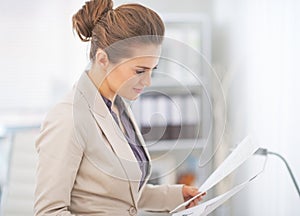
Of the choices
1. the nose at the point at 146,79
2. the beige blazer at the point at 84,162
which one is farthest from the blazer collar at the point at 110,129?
the nose at the point at 146,79

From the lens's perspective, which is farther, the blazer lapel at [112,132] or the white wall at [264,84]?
the white wall at [264,84]

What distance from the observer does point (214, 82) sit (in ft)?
6.71

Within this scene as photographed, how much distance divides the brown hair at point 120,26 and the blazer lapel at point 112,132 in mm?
74

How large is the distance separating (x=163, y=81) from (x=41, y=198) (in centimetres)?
75

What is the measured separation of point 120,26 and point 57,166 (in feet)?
1.05

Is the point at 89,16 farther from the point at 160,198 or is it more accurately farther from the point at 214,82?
the point at 214,82

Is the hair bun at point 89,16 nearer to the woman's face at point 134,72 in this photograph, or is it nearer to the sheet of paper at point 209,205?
the woman's face at point 134,72

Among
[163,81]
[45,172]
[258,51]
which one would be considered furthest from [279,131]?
[45,172]

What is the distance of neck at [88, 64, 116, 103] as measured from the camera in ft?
3.85

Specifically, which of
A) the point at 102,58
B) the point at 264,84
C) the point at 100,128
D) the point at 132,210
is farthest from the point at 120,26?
the point at 264,84

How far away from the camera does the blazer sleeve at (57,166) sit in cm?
107

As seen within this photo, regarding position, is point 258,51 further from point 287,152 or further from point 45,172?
point 45,172

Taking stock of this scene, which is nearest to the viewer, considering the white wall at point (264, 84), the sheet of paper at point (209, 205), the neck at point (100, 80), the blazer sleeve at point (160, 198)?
the sheet of paper at point (209, 205)

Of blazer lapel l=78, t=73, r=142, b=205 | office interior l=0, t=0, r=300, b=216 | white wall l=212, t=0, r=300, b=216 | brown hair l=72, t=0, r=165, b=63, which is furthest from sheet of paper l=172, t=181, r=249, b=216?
office interior l=0, t=0, r=300, b=216
